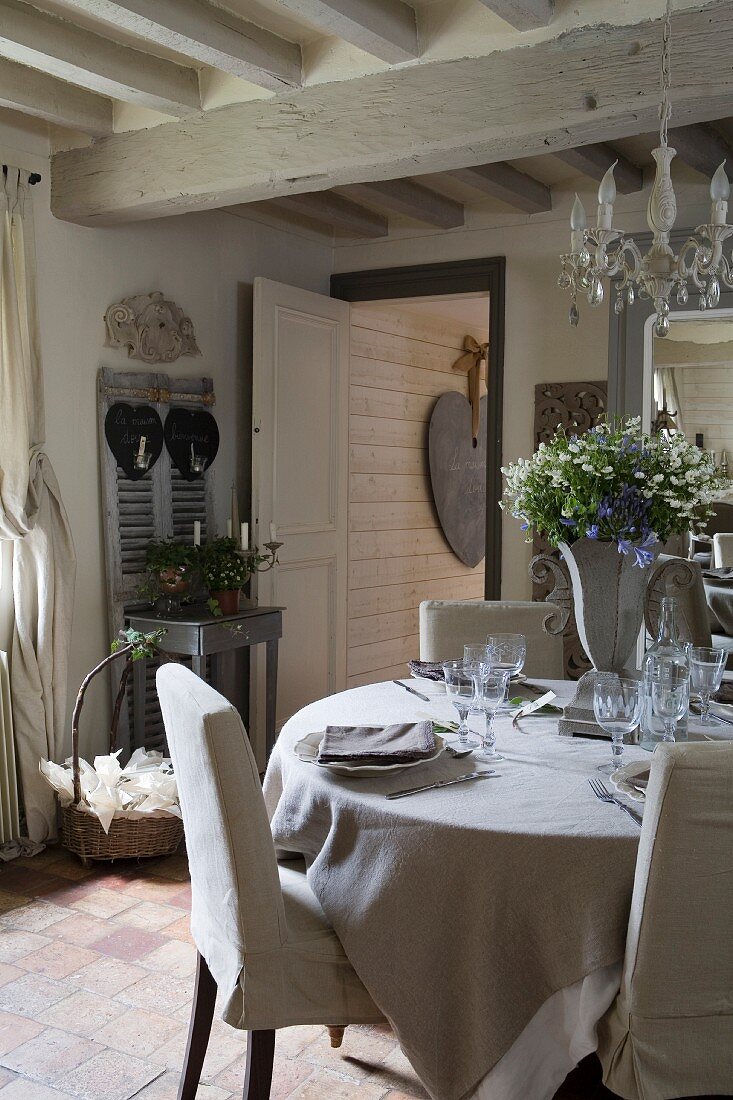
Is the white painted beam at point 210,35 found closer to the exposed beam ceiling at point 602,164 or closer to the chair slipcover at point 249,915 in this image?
the exposed beam ceiling at point 602,164

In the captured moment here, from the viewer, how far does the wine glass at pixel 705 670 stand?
2.30 m

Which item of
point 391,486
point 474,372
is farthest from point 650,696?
point 474,372

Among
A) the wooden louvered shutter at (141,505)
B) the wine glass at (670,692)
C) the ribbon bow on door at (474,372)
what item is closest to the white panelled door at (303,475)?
the wooden louvered shutter at (141,505)

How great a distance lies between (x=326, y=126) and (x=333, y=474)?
226 cm

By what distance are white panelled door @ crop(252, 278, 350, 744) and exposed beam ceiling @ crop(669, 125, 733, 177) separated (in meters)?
1.76

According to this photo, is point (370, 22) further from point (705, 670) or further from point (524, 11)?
point (705, 670)

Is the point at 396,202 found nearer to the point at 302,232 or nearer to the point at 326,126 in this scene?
the point at 302,232

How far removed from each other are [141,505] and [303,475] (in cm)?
93

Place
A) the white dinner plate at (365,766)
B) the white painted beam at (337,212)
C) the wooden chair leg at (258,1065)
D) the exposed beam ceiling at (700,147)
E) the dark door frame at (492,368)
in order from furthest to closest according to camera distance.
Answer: the dark door frame at (492,368) < the white painted beam at (337,212) < the exposed beam ceiling at (700,147) < the white dinner plate at (365,766) < the wooden chair leg at (258,1065)

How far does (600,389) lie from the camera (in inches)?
173

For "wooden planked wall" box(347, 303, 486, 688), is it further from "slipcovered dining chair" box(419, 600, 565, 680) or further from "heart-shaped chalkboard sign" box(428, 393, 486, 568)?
"slipcovered dining chair" box(419, 600, 565, 680)

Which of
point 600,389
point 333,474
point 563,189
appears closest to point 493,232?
point 563,189

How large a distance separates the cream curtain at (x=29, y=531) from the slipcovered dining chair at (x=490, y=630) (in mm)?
1364

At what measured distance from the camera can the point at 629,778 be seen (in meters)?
1.93
